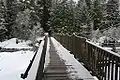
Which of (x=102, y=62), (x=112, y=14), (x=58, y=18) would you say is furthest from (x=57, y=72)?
(x=112, y=14)

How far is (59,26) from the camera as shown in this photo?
159 ft

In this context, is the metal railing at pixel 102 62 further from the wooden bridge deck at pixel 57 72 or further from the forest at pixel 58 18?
the forest at pixel 58 18

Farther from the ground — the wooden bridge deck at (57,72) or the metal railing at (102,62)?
the metal railing at (102,62)

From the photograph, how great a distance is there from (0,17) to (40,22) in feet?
26.4

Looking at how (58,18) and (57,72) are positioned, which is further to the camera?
(58,18)

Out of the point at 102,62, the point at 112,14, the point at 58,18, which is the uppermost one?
the point at 112,14

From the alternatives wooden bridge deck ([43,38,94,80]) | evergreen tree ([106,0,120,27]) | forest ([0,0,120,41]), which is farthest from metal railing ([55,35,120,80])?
evergreen tree ([106,0,120,27])

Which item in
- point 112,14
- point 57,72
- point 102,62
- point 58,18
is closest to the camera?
point 102,62

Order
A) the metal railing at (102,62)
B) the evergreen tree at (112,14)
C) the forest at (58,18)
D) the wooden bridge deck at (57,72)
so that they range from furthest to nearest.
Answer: the evergreen tree at (112,14), the forest at (58,18), the wooden bridge deck at (57,72), the metal railing at (102,62)

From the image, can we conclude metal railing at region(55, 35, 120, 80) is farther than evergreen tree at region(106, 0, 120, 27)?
No

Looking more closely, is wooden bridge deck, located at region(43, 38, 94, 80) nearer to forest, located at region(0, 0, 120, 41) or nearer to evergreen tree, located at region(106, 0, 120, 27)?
forest, located at region(0, 0, 120, 41)

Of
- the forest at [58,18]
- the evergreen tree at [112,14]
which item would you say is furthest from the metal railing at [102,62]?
the evergreen tree at [112,14]

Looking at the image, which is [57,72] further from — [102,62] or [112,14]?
[112,14]

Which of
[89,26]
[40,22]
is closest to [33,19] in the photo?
[40,22]
